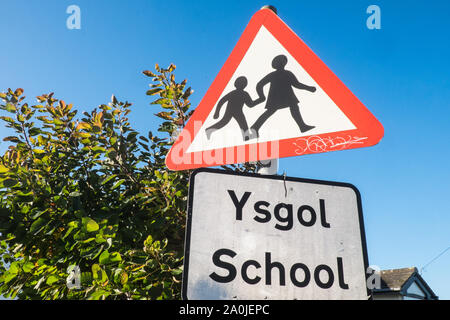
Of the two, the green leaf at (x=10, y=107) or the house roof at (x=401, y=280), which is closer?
A: the green leaf at (x=10, y=107)

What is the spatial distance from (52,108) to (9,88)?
0.39 m

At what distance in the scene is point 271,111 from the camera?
59.9 inches

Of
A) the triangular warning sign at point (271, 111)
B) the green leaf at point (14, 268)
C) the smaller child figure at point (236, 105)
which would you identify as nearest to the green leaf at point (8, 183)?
the green leaf at point (14, 268)

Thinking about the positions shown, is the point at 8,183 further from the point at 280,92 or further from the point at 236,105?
the point at 280,92

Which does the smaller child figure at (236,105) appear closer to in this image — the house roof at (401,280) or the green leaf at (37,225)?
the green leaf at (37,225)

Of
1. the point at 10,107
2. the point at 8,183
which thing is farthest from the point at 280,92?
the point at 10,107

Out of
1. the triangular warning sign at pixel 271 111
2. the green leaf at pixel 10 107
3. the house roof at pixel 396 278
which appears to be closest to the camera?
the triangular warning sign at pixel 271 111

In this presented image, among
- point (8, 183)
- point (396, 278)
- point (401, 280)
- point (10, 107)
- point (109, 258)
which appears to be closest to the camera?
point (109, 258)

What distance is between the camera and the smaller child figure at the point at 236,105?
5.04ft

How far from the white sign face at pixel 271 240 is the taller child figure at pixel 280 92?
0.27m

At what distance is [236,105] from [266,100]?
0.48 ft

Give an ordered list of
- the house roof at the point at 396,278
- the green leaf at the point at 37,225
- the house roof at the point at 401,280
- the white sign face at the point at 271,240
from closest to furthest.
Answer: the white sign face at the point at 271,240
the green leaf at the point at 37,225
the house roof at the point at 401,280
the house roof at the point at 396,278
